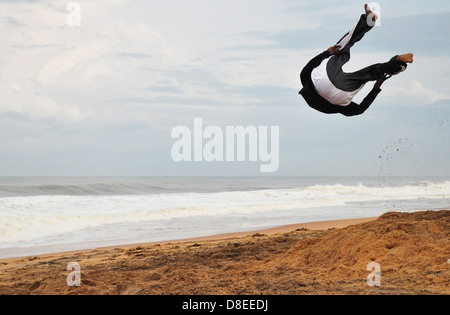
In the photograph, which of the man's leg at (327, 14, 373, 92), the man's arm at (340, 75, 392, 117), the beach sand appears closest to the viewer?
the man's leg at (327, 14, 373, 92)

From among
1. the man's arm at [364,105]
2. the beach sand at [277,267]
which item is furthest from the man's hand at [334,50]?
the beach sand at [277,267]

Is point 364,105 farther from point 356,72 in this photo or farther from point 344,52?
point 344,52

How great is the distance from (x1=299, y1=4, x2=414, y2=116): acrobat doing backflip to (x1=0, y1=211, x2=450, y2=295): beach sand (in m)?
2.36

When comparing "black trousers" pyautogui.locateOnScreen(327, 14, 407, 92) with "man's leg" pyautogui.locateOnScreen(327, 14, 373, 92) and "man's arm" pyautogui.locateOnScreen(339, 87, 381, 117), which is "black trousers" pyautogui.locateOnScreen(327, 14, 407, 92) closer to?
"man's leg" pyautogui.locateOnScreen(327, 14, 373, 92)

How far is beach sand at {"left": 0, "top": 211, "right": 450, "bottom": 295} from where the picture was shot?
6.56 m

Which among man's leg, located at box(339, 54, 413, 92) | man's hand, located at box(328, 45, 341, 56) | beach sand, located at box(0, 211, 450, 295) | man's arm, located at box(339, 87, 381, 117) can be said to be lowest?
beach sand, located at box(0, 211, 450, 295)

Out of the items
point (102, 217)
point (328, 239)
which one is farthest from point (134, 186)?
point (328, 239)

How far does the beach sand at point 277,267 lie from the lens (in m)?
6.56

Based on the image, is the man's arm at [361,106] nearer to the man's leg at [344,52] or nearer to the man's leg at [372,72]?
the man's leg at [372,72]

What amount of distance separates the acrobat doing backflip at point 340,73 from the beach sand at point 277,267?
7.74ft

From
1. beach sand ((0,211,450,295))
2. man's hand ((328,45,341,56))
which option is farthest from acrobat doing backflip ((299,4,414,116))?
beach sand ((0,211,450,295))

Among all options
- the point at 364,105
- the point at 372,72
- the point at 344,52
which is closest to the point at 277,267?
the point at 364,105

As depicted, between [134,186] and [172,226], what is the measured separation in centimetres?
2336
